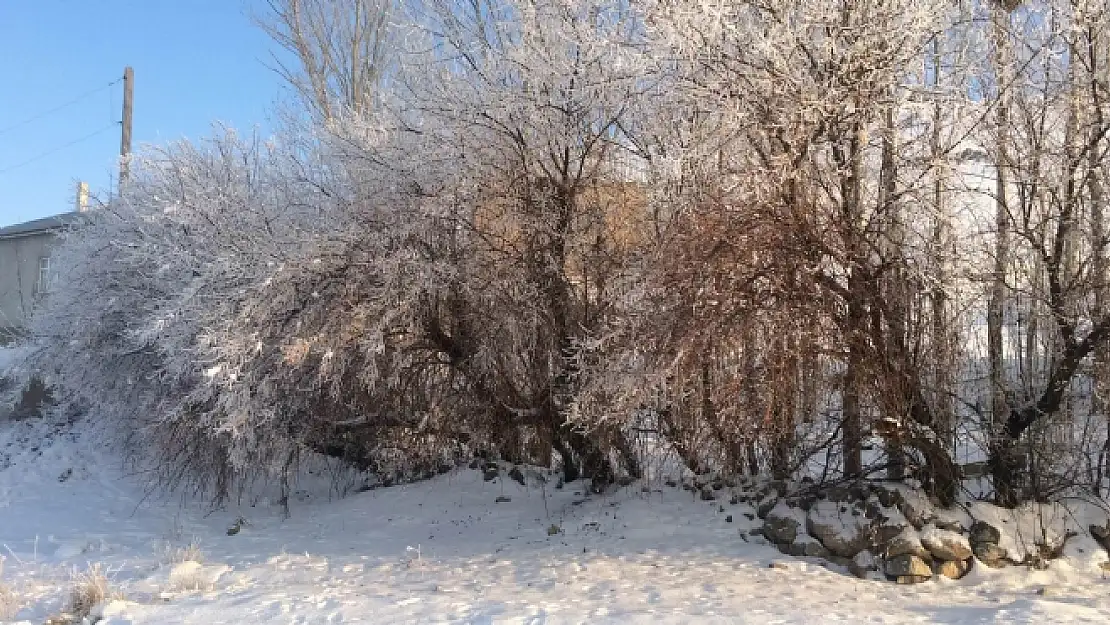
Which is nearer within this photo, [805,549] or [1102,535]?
[1102,535]

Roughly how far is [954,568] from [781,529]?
60.9 inches

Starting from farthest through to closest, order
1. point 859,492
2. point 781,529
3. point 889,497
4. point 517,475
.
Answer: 1. point 517,475
2. point 859,492
3. point 781,529
4. point 889,497

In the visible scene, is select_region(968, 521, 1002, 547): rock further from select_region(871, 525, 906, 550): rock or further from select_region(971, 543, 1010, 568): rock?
select_region(871, 525, 906, 550): rock

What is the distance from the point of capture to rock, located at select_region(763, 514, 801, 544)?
27.7ft

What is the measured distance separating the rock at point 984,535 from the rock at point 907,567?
54cm

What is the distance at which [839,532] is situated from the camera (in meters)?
8.23

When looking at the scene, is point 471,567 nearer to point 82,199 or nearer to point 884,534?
point 884,534

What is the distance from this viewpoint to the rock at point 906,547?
25.7 ft

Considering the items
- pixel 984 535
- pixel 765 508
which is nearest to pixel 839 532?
pixel 765 508

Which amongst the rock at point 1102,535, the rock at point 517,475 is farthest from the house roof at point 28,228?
the rock at point 1102,535

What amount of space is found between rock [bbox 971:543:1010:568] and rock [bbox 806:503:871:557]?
96 cm

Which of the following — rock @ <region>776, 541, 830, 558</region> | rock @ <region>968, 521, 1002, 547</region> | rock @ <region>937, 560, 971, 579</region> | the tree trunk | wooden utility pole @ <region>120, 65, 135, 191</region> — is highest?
wooden utility pole @ <region>120, 65, 135, 191</region>

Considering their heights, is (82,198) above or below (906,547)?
above

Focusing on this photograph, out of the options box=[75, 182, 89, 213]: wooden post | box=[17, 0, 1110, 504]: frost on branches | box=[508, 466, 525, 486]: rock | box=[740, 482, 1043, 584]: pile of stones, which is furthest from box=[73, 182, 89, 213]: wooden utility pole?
box=[740, 482, 1043, 584]: pile of stones
